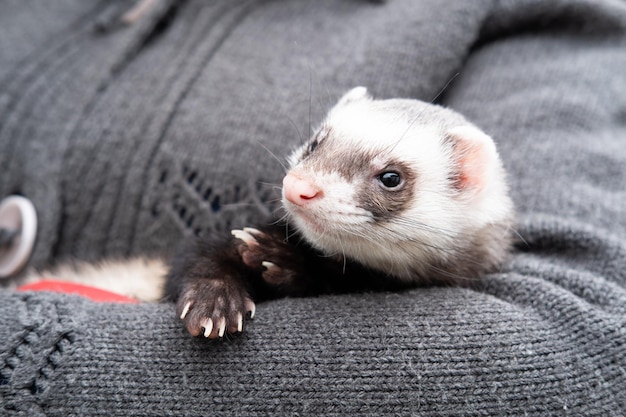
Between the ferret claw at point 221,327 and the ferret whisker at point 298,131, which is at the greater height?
the ferret whisker at point 298,131

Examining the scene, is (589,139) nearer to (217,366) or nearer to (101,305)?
(217,366)

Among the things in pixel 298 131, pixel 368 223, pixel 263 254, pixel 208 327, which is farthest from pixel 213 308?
pixel 298 131

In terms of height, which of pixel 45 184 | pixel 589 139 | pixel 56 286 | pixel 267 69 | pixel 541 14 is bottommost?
pixel 56 286

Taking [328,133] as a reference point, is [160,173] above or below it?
below

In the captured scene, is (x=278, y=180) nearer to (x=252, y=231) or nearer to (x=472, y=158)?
(x=252, y=231)

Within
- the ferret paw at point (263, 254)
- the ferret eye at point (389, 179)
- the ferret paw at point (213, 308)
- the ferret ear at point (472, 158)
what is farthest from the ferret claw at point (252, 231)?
the ferret ear at point (472, 158)

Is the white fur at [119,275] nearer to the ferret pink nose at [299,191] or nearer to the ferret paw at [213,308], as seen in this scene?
the ferret paw at [213,308]

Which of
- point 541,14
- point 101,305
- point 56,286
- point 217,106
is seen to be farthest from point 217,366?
point 541,14
